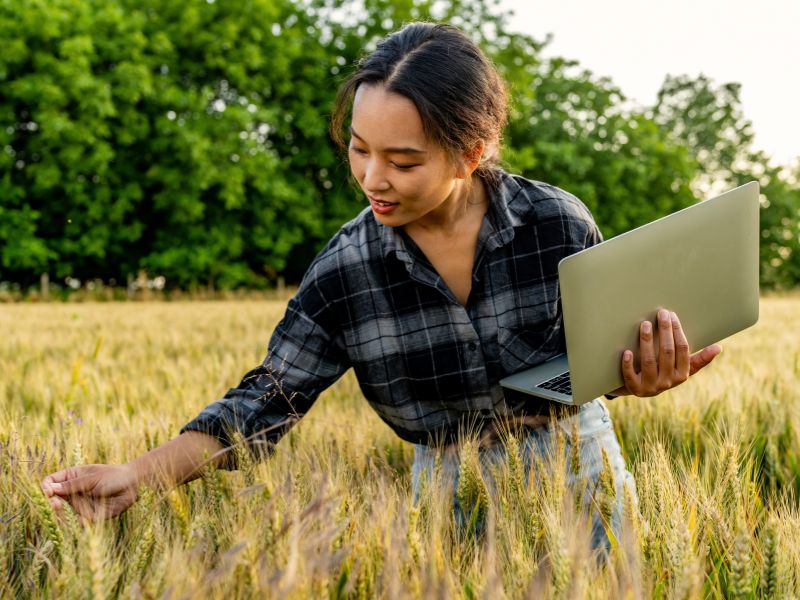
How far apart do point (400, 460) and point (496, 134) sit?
939 millimetres

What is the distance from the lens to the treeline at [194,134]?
18828mm

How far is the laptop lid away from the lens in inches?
57.2

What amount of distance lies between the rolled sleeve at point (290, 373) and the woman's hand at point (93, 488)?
272 millimetres

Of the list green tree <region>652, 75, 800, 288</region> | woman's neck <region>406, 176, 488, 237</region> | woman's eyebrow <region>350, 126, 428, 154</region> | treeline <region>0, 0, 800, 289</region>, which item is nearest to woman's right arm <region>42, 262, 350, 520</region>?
woman's neck <region>406, 176, 488, 237</region>

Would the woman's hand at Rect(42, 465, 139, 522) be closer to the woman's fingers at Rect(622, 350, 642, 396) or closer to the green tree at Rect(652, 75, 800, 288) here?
the woman's fingers at Rect(622, 350, 642, 396)

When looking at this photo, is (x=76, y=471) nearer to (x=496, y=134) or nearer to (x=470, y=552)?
(x=470, y=552)

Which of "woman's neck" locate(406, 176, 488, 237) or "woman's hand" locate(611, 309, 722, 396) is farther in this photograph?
"woman's neck" locate(406, 176, 488, 237)

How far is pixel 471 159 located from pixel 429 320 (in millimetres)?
410

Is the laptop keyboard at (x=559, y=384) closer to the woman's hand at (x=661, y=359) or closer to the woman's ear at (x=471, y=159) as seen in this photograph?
the woman's hand at (x=661, y=359)

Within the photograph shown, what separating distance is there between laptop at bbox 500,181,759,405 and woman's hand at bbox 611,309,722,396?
0.07 feet

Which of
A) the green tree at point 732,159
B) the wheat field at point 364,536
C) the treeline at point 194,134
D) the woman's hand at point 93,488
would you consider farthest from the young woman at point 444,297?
the green tree at point 732,159

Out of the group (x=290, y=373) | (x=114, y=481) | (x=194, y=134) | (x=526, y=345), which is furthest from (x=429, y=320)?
(x=194, y=134)

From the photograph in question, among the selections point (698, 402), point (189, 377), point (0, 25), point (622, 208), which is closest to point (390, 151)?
point (698, 402)

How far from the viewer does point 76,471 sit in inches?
55.6
